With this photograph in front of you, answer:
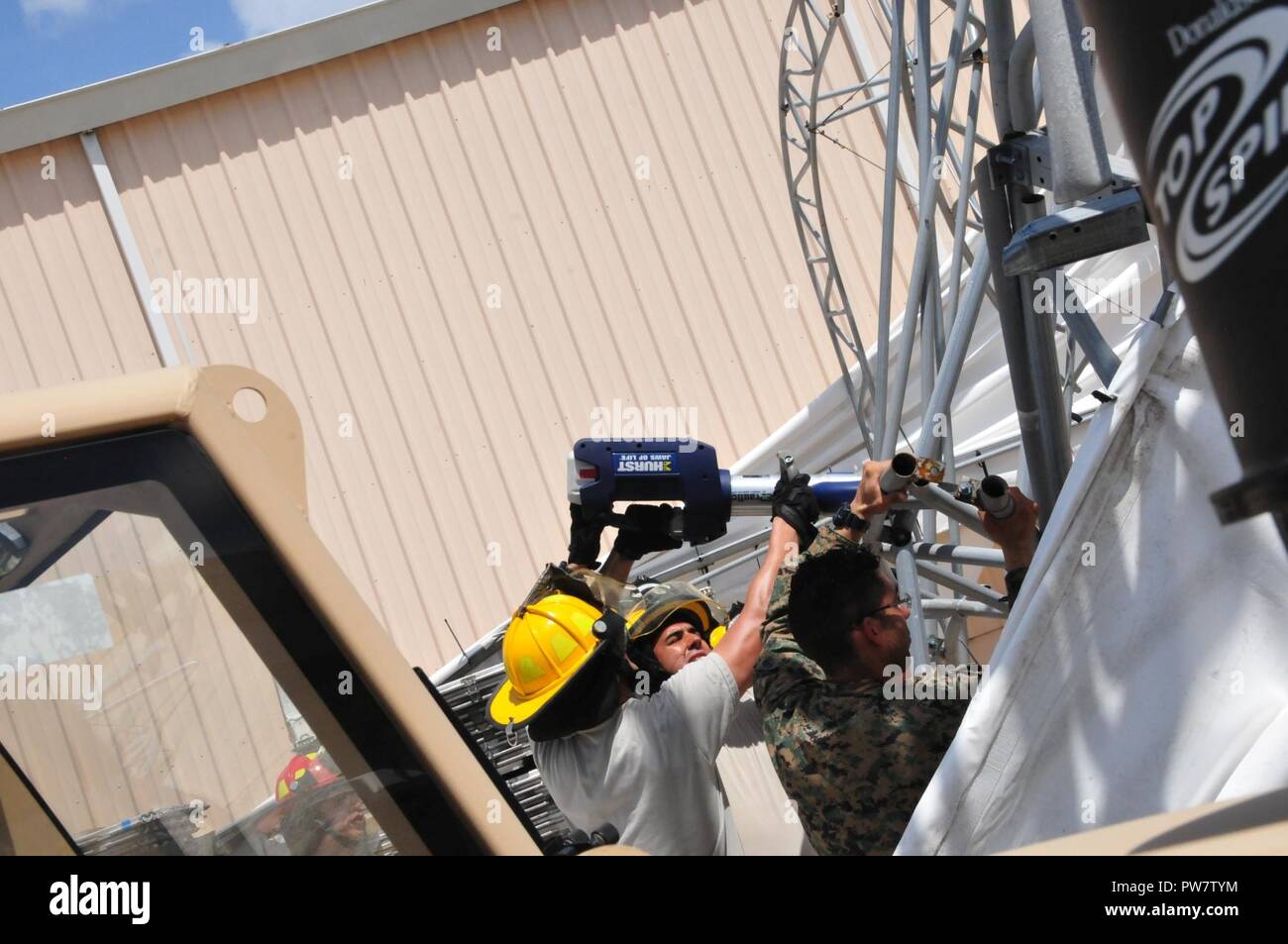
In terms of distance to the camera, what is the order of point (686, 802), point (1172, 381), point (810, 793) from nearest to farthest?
1. point (1172, 381)
2. point (810, 793)
3. point (686, 802)

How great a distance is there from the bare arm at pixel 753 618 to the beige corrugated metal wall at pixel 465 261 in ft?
15.2

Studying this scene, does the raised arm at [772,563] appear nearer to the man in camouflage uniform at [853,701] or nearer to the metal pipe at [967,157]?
the man in camouflage uniform at [853,701]

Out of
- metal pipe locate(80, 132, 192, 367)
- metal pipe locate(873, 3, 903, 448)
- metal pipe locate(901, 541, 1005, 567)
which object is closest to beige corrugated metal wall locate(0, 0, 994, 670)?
metal pipe locate(80, 132, 192, 367)

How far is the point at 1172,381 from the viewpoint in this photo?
176 centimetres

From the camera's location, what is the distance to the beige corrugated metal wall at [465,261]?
7.57 metres

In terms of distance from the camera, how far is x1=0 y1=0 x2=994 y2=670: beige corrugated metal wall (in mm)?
7574

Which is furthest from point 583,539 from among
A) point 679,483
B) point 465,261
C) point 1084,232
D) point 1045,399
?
point 465,261

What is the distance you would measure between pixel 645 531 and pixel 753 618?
20.1 inches

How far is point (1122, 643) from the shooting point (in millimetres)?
1733
